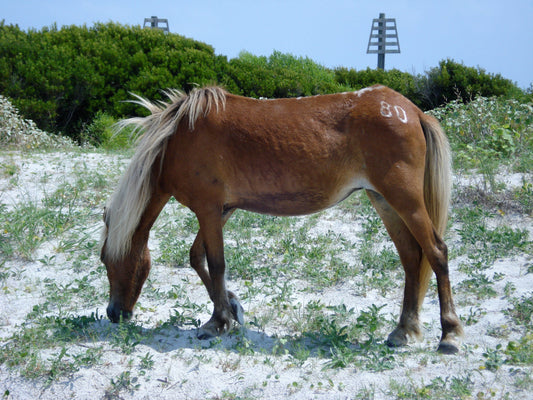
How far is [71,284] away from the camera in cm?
503

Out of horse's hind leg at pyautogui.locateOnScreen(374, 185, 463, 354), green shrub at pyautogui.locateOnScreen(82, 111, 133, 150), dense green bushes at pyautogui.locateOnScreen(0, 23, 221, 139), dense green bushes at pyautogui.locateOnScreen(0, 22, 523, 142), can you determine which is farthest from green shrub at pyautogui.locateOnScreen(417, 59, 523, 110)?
horse's hind leg at pyautogui.locateOnScreen(374, 185, 463, 354)

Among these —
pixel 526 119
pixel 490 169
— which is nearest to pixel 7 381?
pixel 490 169

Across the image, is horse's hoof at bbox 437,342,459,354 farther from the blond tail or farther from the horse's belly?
the horse's belly

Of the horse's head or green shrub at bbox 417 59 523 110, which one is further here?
green shrub at bbox 417 59 523 110

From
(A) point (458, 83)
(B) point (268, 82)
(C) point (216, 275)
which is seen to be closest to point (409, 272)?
(C) point (216, 275)

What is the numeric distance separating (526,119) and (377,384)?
6492 millimetres

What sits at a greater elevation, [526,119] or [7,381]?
[526,119]

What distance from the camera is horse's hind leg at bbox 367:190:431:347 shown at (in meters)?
3.93

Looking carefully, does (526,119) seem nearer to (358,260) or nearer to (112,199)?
(358,260)

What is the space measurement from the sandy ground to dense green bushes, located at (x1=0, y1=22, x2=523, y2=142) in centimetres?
546

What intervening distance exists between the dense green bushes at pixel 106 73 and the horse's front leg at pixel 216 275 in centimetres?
614

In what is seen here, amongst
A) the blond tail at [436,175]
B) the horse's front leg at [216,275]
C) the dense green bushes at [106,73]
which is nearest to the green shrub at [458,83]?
the dense green bushes at [106,73]

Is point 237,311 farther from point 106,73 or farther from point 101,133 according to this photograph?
point 106,73

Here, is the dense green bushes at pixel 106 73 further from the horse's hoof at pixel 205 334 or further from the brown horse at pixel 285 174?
the horse's hoof at pixel 205 334
